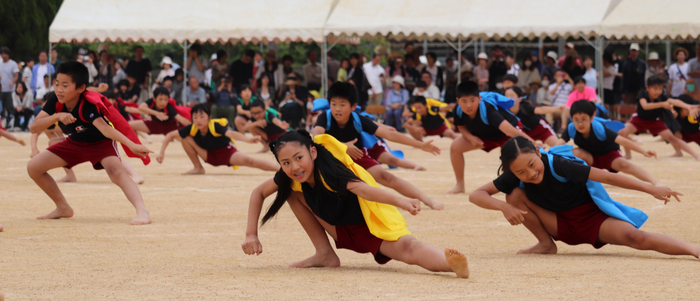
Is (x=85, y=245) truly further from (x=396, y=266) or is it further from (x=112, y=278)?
(x=396, y=266)

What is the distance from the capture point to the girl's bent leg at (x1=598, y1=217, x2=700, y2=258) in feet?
14.7

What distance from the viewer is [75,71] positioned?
20.3 feet

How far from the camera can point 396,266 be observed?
459cm

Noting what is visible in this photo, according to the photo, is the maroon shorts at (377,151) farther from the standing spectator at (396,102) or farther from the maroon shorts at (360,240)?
the standing spectator at (396,102)

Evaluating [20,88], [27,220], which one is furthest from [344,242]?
[20,88]

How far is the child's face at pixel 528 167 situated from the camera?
14.8ft

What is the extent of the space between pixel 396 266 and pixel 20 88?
17.4 m

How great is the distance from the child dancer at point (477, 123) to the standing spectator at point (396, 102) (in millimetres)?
10148

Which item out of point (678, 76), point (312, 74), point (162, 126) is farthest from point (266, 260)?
point (678, 76)

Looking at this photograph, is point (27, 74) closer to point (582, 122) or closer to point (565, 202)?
point (582, 122)

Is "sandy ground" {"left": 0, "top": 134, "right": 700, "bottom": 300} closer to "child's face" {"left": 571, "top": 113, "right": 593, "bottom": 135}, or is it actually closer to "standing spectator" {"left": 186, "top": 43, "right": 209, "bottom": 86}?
"child's face" {"left": 571, "top": 113, "right": 593, "bottom": 135}

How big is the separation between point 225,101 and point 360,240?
49.6 feet

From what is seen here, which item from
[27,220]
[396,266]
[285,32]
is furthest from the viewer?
[285,32]

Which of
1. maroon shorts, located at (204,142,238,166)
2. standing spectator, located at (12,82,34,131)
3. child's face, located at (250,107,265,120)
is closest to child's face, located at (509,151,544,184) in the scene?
maroon shorts, located at (204,142,238,166)
